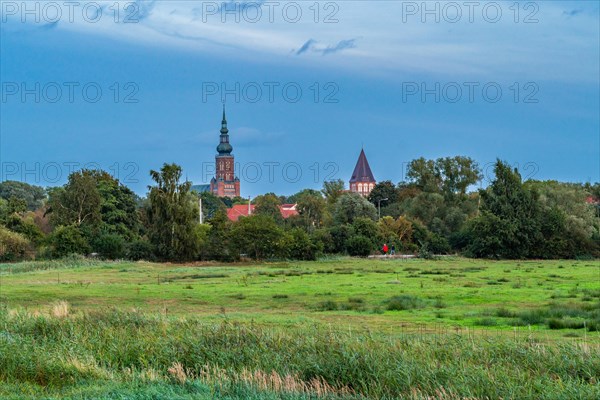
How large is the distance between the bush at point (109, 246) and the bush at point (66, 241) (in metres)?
1.76

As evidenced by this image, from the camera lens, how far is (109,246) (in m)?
73.4

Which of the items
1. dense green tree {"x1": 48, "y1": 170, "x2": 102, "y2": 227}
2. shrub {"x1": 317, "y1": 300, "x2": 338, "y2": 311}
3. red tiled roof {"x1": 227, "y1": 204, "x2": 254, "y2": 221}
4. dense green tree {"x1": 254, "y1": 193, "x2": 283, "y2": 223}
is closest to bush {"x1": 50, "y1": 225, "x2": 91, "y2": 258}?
dense green tree {"x1": 48, "y1": 170, "x2": 102, "y2": 227}

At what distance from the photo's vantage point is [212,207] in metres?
146

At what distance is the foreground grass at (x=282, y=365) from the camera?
1468cm

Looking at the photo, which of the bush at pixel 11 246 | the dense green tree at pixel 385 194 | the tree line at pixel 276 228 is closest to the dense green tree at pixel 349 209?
the tree line at pixel 276 228

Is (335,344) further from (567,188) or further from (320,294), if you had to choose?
(567,188)

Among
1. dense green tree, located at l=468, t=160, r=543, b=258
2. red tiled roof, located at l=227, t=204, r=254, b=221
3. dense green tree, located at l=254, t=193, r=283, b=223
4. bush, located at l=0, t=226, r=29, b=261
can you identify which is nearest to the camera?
bush, located at l=0, t=226, r=29, b=261

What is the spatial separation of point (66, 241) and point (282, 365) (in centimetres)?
5851

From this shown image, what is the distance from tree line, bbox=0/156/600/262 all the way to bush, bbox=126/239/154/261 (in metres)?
0.09

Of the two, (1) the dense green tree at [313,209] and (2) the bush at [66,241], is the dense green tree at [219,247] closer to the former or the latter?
(2) the bush at [66,241]

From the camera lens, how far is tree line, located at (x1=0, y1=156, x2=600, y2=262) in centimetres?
7375

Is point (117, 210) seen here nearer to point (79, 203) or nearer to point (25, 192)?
point (79, 203)

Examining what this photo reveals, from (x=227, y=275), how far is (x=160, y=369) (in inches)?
1483

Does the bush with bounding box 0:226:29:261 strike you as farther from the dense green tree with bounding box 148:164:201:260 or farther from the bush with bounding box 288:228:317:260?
the bush with bounding box 288:228:317:260
